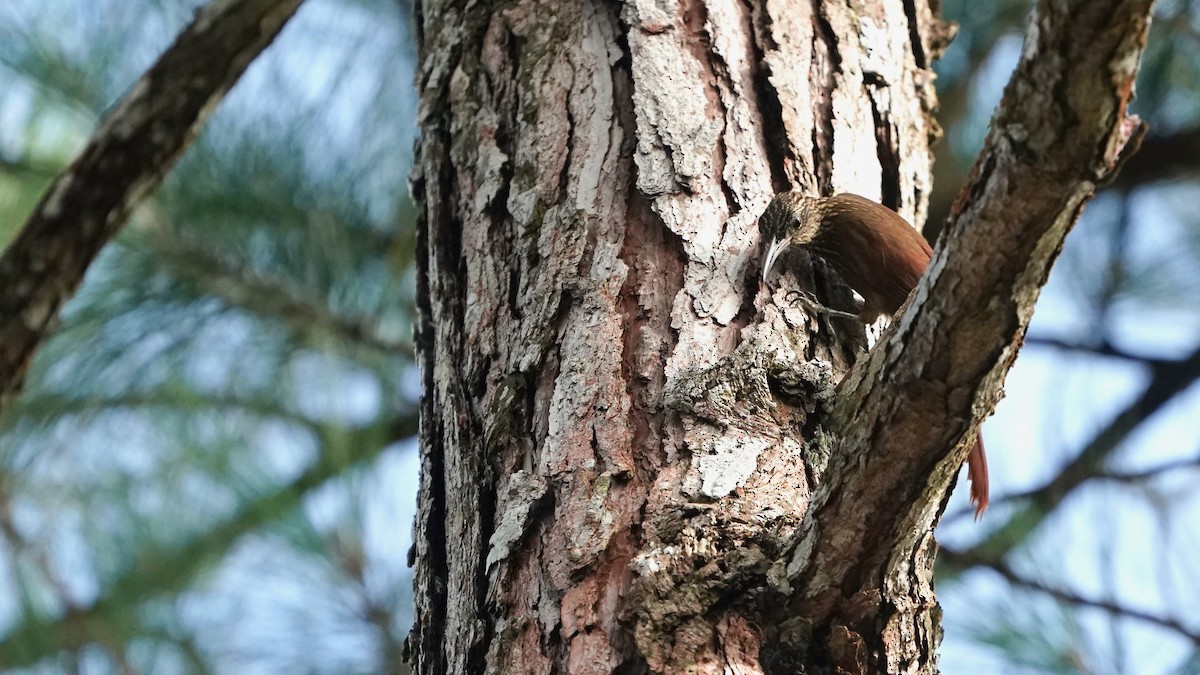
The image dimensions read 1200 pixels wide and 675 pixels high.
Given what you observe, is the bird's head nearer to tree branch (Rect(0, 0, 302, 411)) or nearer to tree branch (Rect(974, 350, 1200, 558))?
tree branch (Rect(0, 0, 302, 411))

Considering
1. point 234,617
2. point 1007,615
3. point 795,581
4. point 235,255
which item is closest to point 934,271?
point 795,581

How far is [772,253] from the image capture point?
4.70ft

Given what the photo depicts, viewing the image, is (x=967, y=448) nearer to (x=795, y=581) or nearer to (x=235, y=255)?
(x=795, y=581)

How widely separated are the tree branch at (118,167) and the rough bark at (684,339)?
420 mm

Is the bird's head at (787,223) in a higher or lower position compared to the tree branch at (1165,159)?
lower

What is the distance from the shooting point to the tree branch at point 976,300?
0.89m

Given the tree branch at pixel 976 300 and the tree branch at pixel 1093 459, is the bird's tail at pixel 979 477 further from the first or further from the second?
the tree branch at pixel 1093 459

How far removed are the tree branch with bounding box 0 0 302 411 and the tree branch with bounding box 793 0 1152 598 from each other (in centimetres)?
134

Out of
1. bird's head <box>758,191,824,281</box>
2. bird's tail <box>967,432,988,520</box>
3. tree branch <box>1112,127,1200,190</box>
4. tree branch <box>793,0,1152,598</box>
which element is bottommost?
tree branch <box>793,0,1152,598</box>

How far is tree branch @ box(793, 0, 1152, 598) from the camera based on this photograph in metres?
0.89

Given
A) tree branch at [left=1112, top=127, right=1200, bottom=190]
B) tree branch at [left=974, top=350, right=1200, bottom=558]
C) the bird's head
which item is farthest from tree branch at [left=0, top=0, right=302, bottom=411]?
tree branch at [left=1112, top=127, right=1200, bottom=190]

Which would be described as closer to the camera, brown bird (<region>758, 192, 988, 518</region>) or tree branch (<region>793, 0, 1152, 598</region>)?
tree branch (<region>793, 0, 1152, 598</region>)

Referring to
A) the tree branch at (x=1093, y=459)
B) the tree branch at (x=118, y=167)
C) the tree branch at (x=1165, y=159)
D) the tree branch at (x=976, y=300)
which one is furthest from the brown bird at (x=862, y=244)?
the tree branch at (x=1165, y=159)

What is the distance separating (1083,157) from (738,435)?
Answer: 1.67 feet
